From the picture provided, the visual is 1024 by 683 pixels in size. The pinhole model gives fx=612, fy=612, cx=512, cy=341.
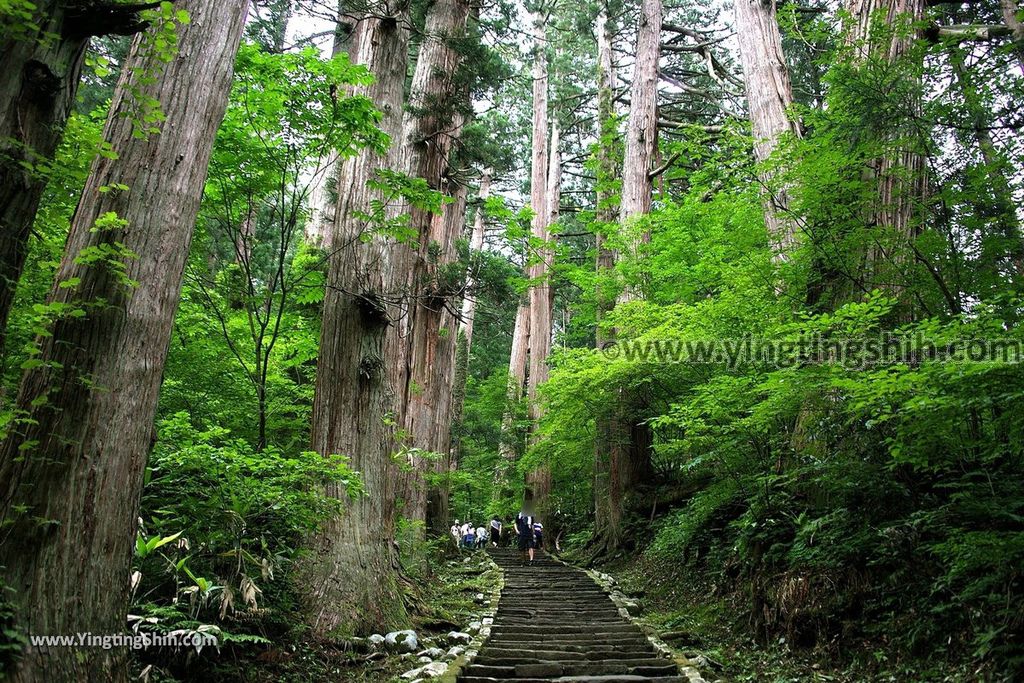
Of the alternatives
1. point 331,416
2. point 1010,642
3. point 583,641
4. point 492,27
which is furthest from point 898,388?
point 492,27

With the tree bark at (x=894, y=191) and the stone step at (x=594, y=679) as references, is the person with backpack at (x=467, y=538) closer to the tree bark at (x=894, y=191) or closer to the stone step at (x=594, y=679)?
the stone step at (x=594, y=679)

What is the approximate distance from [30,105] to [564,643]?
6.71 m

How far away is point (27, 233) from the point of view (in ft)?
8.52

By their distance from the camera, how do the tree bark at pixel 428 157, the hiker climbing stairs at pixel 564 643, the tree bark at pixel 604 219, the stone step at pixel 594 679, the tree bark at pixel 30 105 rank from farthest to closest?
the tree bark at pixel 604 219
the tree bark at pixel 428 157
the hiker climbing stairs at pixel 564 643
the stone step at pixel 594 679
the tree bark at pixel 30 105

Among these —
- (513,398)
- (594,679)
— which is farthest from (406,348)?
(513,398)

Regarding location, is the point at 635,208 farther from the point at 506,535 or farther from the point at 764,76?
the point at 506,535

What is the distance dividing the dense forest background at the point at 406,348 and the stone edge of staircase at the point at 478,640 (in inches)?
25.1

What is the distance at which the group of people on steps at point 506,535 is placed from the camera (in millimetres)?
15164

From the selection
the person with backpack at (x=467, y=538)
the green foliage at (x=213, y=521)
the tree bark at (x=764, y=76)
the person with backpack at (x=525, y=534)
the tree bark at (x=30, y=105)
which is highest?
the tree bark at (x=764, y=76)

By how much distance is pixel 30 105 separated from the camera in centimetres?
254

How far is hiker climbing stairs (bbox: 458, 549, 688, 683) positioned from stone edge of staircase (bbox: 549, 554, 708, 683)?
Answer: 0.28ft

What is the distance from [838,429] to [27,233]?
21.5 feet

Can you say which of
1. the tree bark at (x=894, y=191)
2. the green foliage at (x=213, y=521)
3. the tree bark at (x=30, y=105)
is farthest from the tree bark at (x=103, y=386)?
the tree bark at (x=894, y=191)

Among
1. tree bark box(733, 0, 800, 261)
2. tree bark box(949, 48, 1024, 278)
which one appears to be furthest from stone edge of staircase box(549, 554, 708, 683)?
tree bark box(733, 0, 800, 261)
